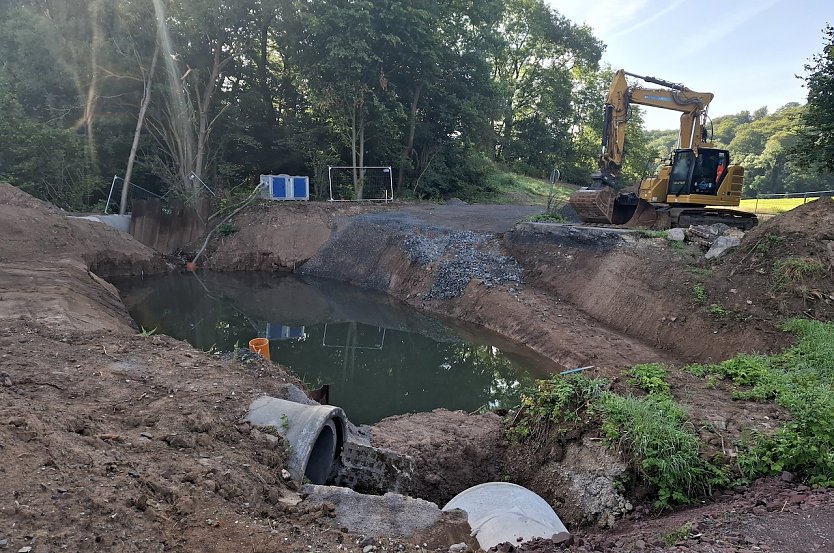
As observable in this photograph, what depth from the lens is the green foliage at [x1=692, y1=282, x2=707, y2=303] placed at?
10.4m

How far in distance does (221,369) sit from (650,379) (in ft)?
16.8

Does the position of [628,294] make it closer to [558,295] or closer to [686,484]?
[558,295]

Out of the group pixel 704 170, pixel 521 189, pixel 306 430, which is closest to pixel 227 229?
pixel 704 170

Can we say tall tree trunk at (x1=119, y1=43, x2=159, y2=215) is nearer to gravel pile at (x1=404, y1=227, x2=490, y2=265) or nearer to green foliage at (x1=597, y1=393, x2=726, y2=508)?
gravel pile at (x1=404, y1=227, x2=490, y2=265)

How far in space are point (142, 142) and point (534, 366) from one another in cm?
1967

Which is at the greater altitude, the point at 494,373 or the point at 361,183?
the point at 361,183

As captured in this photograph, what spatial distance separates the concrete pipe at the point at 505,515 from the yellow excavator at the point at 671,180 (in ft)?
36.8

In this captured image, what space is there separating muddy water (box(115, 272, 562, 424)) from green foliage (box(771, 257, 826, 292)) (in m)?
4.27

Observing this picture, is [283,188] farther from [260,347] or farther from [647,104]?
[260,347]

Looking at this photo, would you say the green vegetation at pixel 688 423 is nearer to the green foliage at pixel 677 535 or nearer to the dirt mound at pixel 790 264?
the green foliage at pixel 677 535

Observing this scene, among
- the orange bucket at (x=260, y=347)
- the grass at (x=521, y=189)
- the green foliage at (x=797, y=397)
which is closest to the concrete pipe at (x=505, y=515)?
the green foliage at (x=797, y=397)

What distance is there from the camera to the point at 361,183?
2284 centimetres

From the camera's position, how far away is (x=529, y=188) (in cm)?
3294

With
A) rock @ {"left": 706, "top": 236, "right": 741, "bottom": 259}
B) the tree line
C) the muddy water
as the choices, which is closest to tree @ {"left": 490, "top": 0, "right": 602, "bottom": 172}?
the tree line
